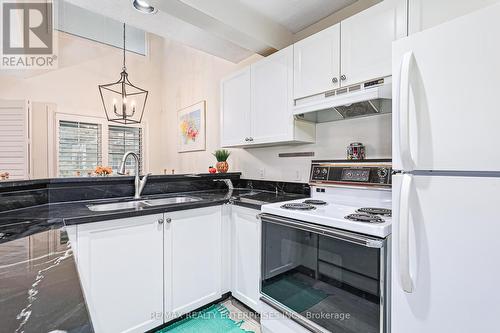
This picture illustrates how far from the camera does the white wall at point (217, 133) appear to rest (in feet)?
6.40

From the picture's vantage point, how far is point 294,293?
1560 millimetres

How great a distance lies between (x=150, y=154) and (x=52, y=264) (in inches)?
177

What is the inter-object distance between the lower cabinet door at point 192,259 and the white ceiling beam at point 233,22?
1.50 metres

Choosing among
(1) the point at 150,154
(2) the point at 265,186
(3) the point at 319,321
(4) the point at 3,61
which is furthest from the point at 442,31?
(1) the point at 150,154

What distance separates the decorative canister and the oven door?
81 cm

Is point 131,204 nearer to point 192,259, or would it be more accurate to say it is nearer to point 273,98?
point 192,259

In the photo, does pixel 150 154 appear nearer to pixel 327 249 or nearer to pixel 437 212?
pixel 327 249

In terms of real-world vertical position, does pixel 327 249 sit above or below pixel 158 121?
below

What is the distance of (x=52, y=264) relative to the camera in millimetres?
741

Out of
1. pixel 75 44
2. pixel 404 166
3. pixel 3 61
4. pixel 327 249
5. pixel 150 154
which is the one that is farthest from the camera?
pixel 150 154

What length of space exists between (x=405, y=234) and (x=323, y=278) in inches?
22.9
